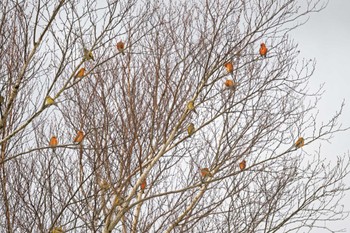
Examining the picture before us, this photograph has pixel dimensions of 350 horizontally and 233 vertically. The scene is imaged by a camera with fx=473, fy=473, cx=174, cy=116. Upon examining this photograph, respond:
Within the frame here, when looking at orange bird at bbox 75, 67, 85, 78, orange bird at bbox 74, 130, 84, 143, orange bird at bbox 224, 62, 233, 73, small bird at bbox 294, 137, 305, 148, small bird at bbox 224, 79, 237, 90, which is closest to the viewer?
orange bird at bbox 74, 130, 84, 143

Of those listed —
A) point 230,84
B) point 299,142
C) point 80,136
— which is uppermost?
point 230,84

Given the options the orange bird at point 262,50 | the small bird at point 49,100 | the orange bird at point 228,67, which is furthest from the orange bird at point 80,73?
the orange bird at point 262,50

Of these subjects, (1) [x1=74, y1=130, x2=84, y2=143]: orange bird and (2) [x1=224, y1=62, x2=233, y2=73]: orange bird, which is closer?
(1) [x1=74, y1=130, x2=84, y2=143]: orange bird

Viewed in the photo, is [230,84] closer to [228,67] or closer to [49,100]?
[228,67]

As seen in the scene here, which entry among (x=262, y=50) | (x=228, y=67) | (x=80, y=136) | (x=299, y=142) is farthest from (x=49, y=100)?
(x=262, y=50)

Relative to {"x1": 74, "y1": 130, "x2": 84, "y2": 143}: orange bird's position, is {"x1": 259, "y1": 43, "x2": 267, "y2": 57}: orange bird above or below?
above

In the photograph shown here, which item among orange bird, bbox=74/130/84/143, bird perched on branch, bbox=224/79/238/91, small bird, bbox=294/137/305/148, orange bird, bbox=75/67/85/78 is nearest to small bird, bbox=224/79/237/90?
bird perched on branch, bbox=224/79/238/91

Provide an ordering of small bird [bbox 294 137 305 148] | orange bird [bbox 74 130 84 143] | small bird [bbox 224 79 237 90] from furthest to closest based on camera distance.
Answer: small bird [bbox 224 79 237 90], small bird [bbox 294 137 305 148], orange bird [bbox 74 130 84 143]

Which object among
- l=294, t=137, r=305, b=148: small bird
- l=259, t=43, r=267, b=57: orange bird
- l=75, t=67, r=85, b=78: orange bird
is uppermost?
l=259, t=43, r=267, b=57: orange bird

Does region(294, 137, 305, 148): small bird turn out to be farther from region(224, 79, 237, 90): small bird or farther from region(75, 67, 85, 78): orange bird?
region(75, 67, 85, 78): orange bird

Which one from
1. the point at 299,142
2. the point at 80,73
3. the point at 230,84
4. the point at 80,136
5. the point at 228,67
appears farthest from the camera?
the point at 230,84

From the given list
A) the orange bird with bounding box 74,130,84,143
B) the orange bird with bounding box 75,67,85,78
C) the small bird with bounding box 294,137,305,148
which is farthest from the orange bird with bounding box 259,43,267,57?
the orange bird with bounding box 74,130,84,143

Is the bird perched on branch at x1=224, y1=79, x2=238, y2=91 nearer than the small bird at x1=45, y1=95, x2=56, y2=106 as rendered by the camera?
No

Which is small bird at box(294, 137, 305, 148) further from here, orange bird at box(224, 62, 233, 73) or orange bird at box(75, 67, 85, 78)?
orange bird at box(75, 67, 85, 78)
